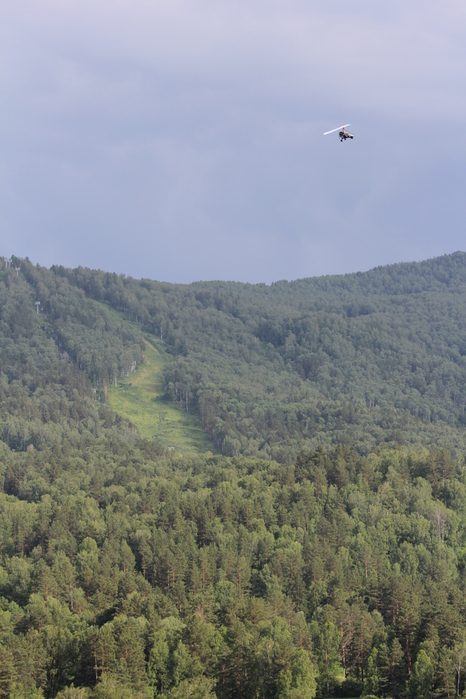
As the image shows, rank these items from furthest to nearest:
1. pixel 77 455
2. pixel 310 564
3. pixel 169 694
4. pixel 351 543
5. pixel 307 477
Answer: pixel 77 455, pixel 307 477, pixel 351 543, pixel 310 564, pixel 169 694

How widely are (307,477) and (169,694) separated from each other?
66.0 m

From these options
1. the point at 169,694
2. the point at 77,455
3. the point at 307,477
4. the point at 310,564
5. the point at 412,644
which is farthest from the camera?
the point at 77,455

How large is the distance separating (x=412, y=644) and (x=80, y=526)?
53582mm

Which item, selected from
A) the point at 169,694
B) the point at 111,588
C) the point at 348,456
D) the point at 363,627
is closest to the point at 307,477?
the point at 348,456

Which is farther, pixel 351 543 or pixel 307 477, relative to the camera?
pixel 307 477

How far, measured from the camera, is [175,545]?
113062 millimetres

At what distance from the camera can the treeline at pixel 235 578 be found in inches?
3056

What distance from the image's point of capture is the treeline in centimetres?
7762

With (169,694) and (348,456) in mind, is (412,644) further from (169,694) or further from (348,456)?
(348,456)

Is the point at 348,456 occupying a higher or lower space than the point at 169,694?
higher

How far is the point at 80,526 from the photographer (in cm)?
12481

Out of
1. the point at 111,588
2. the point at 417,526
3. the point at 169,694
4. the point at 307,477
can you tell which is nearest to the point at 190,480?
the point at 307,477

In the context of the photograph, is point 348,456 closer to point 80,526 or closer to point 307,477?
point 307,477

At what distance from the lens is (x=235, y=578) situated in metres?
108
